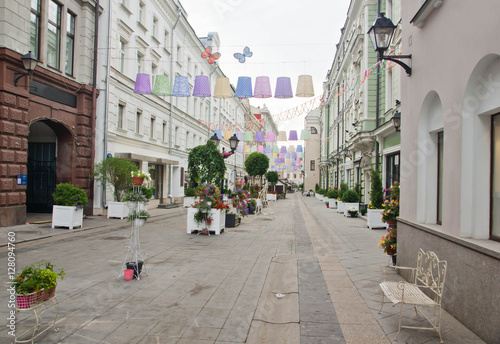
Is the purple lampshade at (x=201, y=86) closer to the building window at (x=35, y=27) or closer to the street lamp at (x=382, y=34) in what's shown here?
the building window at (x=35, y=27)

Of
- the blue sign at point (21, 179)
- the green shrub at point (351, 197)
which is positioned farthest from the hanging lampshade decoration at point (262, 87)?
the green shrub at point (351, 197)

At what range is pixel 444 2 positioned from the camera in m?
5.07

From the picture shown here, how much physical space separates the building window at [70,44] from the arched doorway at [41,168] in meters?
2.74

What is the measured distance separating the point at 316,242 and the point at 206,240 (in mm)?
3324

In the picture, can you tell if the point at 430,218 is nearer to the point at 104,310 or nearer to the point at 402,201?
the point at 402,201

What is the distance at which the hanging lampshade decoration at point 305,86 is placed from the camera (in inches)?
505

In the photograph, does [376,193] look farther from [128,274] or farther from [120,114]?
[120,114]

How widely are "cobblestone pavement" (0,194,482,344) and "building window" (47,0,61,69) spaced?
24.0ft

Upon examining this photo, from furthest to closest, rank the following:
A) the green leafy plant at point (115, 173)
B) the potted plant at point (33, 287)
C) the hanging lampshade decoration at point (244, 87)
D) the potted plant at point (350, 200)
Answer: the potted plant at point (350, 200)
the green leafy plant at point (115, 173)
the hanging lampshade decoration at point (244, 87)
the potted plant at point (33, 287)

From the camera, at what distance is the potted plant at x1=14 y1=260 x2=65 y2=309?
3604 millimetres

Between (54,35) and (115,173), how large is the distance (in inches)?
233

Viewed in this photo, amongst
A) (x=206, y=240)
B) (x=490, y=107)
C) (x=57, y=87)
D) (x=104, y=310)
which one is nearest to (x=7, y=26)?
(x=57, y=87)

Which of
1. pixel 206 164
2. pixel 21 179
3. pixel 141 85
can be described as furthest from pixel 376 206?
pixel 21 179

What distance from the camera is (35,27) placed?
43.3ft
